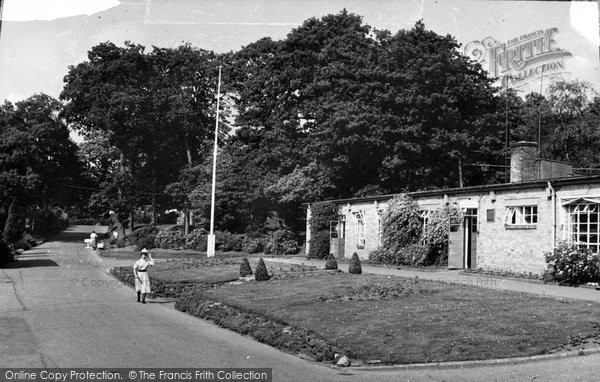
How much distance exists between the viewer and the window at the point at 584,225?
21.1 metres

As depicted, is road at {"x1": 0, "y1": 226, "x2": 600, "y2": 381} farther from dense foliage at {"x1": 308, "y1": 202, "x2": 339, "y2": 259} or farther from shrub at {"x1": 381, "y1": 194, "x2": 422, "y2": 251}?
dense foliage at {"x1": 308, "y1": 202, "x2": 339, "y2": 259}

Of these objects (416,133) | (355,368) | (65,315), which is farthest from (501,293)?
(416,133)

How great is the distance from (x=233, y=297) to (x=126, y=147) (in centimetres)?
4119

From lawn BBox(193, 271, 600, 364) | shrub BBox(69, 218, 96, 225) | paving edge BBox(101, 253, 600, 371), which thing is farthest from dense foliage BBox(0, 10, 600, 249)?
shrub BBox(69, 218, 96, 225)

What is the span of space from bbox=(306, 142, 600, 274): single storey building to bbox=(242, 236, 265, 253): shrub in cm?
2345

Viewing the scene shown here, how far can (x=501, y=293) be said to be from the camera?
17.2 meters

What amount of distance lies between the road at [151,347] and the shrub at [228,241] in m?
34.3

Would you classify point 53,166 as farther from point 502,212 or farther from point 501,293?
point 501,293

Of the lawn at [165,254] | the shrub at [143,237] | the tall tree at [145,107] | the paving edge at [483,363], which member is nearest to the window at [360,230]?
the lawn at [165,254]

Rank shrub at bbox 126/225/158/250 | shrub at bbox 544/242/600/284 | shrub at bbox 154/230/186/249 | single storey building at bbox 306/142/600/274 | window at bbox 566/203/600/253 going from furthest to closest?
shrub at bbox 154/230/186/249 < shrub at bbox 126/225/158/250 < single storey building at bbox 306/142/600/274 < window at bbox 566/203/600/253 < shrub at bbox 544/242/600/284

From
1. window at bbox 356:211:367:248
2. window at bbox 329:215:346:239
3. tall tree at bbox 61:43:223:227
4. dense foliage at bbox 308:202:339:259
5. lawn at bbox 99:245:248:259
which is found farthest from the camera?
lawn at bbox 99:245:248:259

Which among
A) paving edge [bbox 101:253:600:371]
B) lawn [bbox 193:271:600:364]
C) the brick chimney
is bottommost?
paving edge [bbox 101:253:600:371]

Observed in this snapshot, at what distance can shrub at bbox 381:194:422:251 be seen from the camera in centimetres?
3100

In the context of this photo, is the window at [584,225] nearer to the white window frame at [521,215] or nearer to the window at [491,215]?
the white window frame at [521,215]
